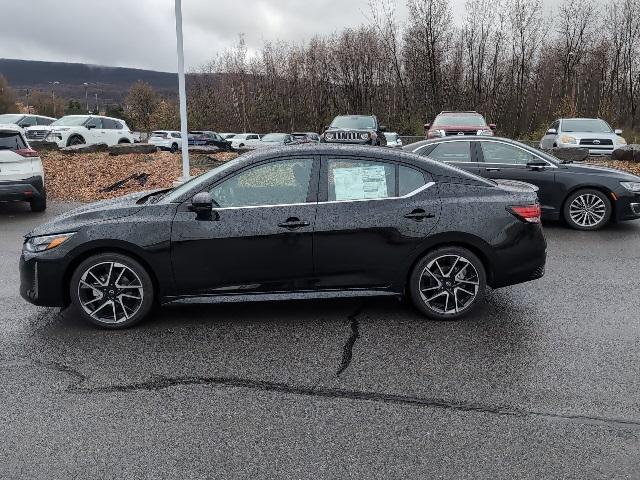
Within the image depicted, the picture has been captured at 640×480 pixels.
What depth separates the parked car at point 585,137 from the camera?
17594 mm

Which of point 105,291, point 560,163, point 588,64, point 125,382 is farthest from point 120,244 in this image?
point 588,64

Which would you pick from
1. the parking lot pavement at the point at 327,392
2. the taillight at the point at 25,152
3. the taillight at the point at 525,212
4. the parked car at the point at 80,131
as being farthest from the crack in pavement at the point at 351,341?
the parked car at the point at 80,131

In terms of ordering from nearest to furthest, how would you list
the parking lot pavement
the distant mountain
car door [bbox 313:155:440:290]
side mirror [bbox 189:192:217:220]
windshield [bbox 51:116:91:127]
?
1. the parking lot pavement
2. side mirror [bbox 189:192:217:220]
3. car door [bbox 313:155:440:290]
4. windshield [bbox 51:116:91:127]
5. the distant mountain

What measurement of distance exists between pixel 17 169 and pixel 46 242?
6.90m

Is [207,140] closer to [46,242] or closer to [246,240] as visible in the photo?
[46,242]

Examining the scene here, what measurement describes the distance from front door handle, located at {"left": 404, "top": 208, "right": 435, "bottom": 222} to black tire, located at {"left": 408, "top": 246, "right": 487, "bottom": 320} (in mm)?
319

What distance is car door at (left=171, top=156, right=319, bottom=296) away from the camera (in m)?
5.13

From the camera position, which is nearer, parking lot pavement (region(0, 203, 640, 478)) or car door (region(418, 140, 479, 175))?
parking lot pavement (region(0, 203, 640, 478))

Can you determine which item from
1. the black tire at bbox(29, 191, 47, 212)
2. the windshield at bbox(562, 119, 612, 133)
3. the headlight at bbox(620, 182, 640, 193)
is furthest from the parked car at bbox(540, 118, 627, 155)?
the black tire at bbox(29, 191, 47, 212)

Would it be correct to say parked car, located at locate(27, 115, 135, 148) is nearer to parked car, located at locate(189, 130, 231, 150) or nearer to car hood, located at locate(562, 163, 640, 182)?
parked car, located at locate(189, 130, 231, 150)

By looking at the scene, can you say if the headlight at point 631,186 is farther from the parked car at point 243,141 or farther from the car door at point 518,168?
the parked car at point 243,141

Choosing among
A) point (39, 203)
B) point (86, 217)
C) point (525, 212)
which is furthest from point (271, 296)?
point (39, 203)

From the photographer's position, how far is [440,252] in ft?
17.6

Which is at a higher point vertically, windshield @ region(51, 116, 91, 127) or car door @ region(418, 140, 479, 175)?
windshield @ region(51, 116, 91, 127)
